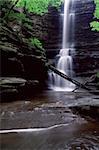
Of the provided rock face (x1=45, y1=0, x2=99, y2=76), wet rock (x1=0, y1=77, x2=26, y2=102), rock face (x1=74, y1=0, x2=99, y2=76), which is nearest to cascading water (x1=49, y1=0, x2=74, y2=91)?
rock face (x1=45, y1=0, x2=99, y2=76)

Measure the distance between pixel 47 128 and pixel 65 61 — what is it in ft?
50.7

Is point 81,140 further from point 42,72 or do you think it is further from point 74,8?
point 74,8

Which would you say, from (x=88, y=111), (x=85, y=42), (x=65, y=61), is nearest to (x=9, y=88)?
(x=88, y=111)

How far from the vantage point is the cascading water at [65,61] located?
797 inches

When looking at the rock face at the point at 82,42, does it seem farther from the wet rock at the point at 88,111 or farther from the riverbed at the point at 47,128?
the riverbed at the point at 47,128

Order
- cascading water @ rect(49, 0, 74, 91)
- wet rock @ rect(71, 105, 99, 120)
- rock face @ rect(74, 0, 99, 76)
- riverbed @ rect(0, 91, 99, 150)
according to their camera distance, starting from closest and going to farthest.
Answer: riverbed @ rect(0, 91, 99, 150)
wet rock @ rect(71, 105, 99, 120)
cascading water @ rect(49, 0, 74, 91)
rock face @ rect(74, 0, 99, 76)

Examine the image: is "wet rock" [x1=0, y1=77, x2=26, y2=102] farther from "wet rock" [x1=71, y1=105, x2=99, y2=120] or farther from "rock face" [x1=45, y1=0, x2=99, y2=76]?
"rock face" [x1=45, y1=0, x2=99, y2=76]

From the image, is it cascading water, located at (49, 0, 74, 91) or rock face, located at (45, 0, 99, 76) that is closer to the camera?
cascading water, located at (49, 0, 74, 91)

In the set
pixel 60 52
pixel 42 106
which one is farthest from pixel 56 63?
pixel 42 106

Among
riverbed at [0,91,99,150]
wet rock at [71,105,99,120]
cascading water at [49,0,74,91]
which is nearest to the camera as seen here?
riverbed at [0,91,99,150]

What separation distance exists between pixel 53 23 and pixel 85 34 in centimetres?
356

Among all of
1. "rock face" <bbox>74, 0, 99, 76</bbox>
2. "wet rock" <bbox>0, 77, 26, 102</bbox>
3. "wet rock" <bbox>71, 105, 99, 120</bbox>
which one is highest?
"rock face" <bbox>74, 0, 99, 76</bbox>

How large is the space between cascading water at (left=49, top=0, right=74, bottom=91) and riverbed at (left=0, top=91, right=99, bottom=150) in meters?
9.58

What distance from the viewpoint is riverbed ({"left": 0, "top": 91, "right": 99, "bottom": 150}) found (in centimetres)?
617
